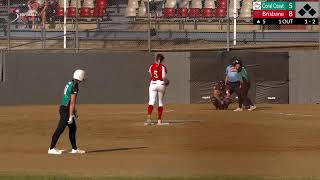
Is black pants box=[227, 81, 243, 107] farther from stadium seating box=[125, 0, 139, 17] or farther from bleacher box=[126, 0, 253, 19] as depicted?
stadium seating box=[125, 0, 139, 17]

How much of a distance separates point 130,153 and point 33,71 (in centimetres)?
1681

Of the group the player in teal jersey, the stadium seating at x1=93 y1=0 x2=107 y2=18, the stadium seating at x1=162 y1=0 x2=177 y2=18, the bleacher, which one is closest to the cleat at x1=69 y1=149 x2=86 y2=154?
the player in teal jersey

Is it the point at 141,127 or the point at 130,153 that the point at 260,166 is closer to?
the point at 130,153

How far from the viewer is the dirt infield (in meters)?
A: 13.7

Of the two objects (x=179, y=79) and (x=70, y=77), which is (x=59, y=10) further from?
(x=179, y=79)

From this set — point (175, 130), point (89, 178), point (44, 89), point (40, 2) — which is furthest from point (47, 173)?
point (40, 2)

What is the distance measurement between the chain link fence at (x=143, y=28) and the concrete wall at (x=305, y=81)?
1763mm

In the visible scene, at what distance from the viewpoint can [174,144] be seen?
17.7m

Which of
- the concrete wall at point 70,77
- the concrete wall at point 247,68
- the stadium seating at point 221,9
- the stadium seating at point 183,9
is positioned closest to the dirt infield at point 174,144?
the concrete wall at point 70,77

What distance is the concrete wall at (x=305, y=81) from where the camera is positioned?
32219mm

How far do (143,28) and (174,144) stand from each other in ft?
60.9

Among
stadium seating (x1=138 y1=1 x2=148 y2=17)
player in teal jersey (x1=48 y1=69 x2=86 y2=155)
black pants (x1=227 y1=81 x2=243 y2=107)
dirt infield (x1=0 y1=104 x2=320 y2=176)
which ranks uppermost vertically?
stadium seating (x1=138 y1=1 x2=148 y2=17)

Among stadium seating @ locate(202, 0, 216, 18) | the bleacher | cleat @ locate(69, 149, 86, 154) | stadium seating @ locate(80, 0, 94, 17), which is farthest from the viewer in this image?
stadium seating @ locate(80, 0, 94, 17)

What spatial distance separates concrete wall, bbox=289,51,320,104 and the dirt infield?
414cm
